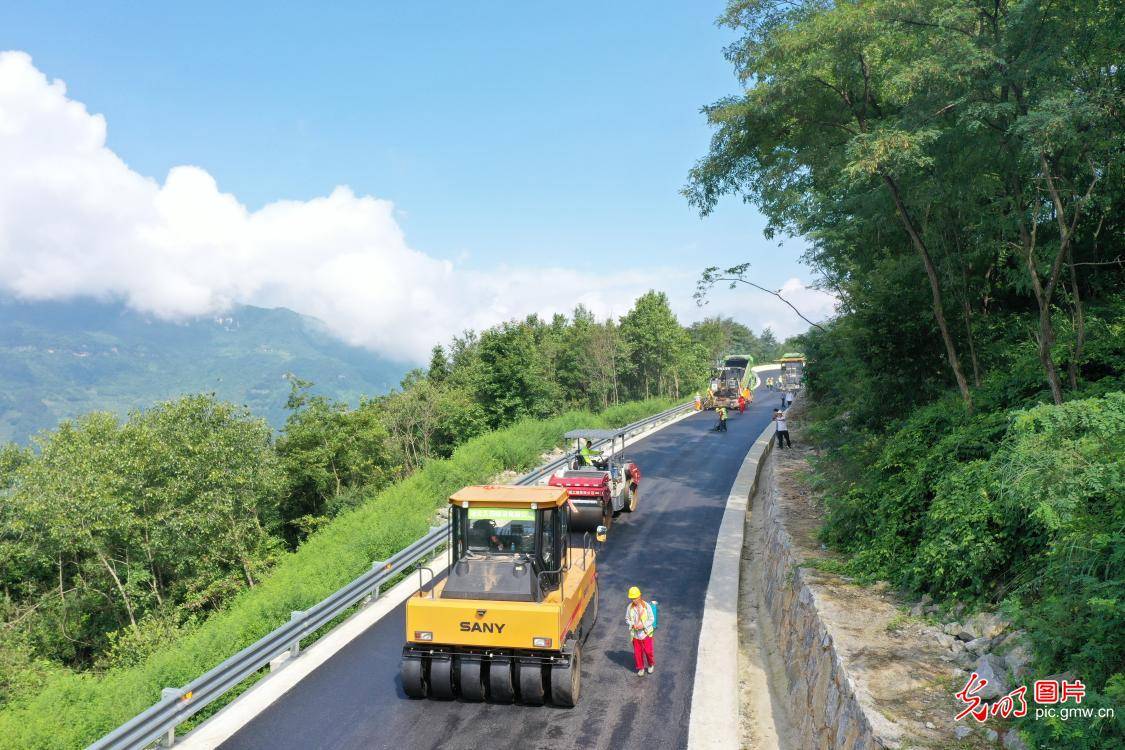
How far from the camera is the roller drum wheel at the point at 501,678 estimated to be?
339 inches

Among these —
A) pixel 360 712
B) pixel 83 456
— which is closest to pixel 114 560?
pixel 83 456

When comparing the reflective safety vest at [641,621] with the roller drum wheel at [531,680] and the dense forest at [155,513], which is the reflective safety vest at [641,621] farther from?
the dense forest at [155,513]

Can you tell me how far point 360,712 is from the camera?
886 cm

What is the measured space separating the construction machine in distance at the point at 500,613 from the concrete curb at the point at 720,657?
1.77m

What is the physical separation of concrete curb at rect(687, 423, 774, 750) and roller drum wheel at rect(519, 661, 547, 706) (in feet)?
6.65

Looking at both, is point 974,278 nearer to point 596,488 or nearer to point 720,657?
point 596,488

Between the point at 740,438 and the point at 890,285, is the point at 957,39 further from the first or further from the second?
the point at 740,438

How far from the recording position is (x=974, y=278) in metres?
15.0

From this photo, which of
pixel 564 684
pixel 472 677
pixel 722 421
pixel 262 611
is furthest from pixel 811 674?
pixel 722 421

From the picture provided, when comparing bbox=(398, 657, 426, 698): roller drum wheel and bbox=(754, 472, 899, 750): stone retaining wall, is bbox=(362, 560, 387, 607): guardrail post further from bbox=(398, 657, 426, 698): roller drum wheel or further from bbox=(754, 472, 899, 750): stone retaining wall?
bbox=(754, 472, 899, 750): stone retaining wall

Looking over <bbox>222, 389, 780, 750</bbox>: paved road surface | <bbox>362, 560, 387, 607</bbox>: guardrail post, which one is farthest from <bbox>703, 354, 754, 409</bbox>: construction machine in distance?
<bbox>362, 560, 387, 607</bbox>: guardrail post

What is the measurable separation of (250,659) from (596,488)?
9006mm

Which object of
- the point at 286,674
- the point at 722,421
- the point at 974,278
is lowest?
the point at 286,674

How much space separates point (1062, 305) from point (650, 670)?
12053mm
